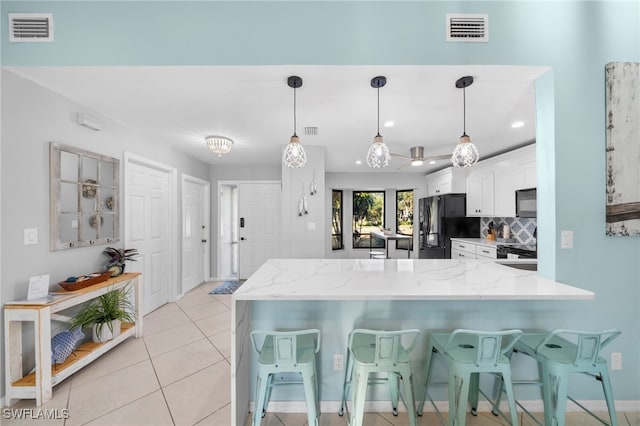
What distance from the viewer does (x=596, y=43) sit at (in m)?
1.69

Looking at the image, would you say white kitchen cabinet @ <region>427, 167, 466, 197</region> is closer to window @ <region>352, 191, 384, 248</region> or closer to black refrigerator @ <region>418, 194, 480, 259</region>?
black refrigerator @ <region>418, 194, 480, 259</region>

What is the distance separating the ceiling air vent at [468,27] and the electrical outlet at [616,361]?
7.57 feet

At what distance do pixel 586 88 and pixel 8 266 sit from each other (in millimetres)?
4240

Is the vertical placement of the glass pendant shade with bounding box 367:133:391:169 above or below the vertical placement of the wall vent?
below

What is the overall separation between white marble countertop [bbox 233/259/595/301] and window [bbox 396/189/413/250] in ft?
13.9

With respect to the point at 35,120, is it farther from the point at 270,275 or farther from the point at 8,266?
the point at 270,275

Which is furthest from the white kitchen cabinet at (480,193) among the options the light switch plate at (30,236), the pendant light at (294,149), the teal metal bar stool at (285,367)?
the light switch plate at (30,236)

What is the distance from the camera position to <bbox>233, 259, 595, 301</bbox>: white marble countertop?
129 centimetres

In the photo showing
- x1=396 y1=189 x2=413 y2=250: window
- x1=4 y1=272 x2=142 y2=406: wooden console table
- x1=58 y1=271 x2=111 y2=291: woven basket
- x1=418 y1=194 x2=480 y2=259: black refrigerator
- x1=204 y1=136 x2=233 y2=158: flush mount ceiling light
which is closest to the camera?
x1=4 y1=272 x2=142 y2=406: wooden console table

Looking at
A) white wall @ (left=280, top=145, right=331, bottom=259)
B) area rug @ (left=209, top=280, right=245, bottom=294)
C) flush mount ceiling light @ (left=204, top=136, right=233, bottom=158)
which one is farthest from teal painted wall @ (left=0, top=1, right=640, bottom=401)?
area rug @ (left=209, top=280, right=245, bottom=294)

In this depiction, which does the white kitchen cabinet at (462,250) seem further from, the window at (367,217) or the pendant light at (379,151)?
the pendant light at (379,151)

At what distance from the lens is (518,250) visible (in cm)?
340

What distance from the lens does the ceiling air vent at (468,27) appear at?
166cm

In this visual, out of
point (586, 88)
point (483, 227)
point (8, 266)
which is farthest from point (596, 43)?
point (8, 266)
